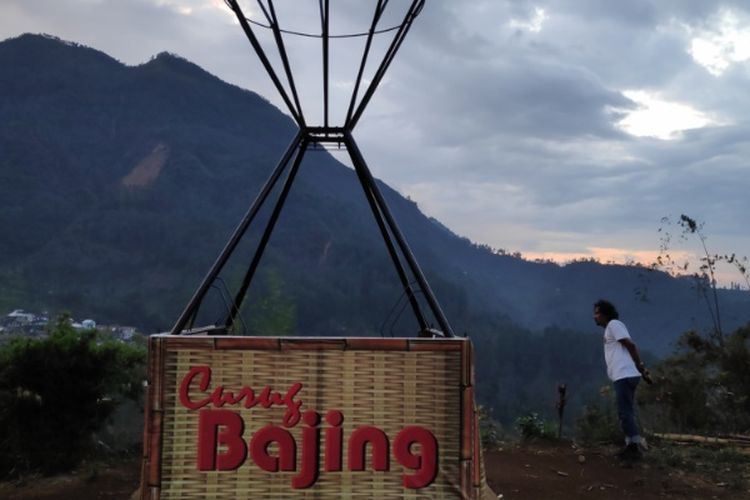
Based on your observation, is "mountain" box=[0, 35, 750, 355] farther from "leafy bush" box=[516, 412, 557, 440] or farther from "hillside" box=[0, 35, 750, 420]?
"leafy bush" box=[516, 412, 557, 440]

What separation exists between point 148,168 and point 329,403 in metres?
90.5

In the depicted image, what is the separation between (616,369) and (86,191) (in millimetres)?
79946

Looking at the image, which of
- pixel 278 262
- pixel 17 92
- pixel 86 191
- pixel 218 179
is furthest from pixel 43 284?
pixel 17 92

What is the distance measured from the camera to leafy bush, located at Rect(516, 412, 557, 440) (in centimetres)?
788

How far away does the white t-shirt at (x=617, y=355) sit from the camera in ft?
21.4

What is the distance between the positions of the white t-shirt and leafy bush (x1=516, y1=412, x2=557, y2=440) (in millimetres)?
1470

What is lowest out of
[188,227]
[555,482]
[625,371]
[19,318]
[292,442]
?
[555,482]

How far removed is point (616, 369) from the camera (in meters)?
6.56

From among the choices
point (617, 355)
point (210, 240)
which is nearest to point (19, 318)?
point (210, 240)

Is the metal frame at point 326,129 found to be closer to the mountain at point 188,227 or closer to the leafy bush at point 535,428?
the leafy bush at point 535,428

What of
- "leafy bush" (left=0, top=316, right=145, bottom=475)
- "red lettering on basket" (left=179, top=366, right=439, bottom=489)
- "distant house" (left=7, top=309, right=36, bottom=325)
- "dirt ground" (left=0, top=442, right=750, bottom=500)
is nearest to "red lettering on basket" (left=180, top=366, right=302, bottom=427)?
"red lettering on basket" (left=179, top=366, right=439, bottom=489)

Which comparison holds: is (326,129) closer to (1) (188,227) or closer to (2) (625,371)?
(2) (625,371)

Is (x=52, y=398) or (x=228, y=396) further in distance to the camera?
(x=52, y=398)

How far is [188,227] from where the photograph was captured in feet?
237
